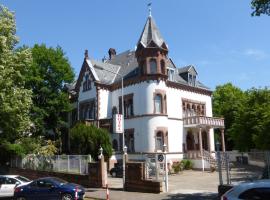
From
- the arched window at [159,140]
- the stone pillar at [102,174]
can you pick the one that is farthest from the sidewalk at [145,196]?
the arched window at [159,140]

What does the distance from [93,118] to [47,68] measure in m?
7.90

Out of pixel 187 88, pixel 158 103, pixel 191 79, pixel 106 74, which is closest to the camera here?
pixel 158 103

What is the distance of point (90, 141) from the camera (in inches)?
1329

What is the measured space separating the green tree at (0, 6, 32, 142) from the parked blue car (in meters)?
8.69

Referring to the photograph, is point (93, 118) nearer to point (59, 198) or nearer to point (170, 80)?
point (170, 80)

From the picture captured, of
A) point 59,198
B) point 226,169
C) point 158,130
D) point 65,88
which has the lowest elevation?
point 59,198

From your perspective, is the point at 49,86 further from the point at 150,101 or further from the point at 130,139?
the point at 150,101

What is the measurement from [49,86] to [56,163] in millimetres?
14843

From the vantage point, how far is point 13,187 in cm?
2461

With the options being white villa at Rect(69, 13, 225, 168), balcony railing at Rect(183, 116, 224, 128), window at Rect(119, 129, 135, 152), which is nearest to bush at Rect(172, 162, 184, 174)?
white villa at Rect(69, 13, 225, 168)

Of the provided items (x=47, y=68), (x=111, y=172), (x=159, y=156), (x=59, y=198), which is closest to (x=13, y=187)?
(x=59, y=198)

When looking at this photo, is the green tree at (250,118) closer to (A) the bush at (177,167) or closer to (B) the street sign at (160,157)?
(A) the bush at (177,167)

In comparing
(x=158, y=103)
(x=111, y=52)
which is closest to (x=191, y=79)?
(x=158, y=103)

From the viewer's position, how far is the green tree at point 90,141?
33938 millimetres
